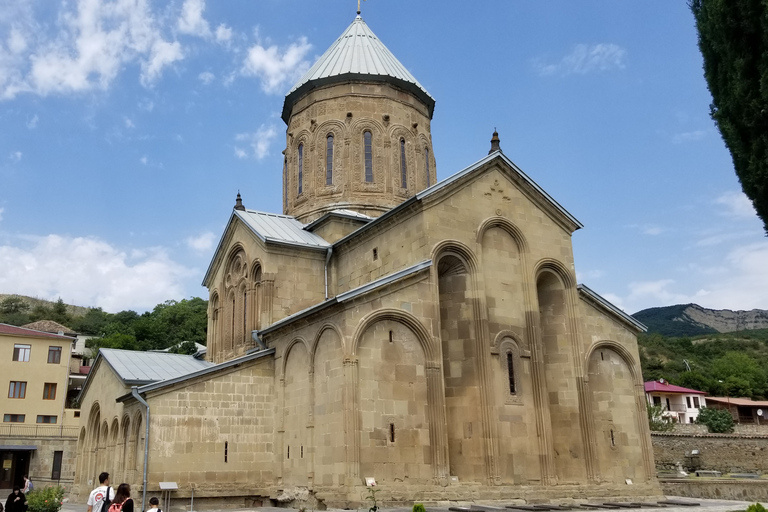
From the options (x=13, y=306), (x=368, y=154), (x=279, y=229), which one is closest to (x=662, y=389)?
(x=368, y=154)

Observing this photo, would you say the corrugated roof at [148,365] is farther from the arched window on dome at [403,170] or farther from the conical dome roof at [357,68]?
the conical dome roof at [357,68]

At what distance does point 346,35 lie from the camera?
2223 centimetres

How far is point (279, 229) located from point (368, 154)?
3673 millimetres

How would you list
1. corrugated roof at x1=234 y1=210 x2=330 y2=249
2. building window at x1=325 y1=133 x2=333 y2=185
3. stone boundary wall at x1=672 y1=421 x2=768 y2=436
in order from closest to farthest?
corrugated roof at x1=234 y1=210 x2=330 y2=249 < building window at x1=325 y1=133 x2=333 y2=185 < stone boundary wall at x1=672 y1=421 x2=768 y2=436

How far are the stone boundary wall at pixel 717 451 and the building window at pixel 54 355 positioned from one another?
27310 mm

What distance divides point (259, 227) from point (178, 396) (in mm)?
5322

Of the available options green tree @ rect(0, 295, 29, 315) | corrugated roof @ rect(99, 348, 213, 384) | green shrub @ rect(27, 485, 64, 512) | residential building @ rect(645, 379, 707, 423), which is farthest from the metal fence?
green tree @ rect(0, 295, 29, 315)

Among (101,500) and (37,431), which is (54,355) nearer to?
(37,431)

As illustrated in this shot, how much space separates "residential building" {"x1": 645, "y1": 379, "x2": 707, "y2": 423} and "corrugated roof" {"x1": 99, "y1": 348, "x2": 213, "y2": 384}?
36774 millimetres

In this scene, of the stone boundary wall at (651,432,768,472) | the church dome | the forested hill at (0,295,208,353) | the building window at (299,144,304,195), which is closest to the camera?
the church dome

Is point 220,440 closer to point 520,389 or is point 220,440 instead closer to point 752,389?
point 520,389

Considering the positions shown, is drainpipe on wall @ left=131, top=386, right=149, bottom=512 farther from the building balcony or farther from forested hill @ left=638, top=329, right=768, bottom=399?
forested hill @ left=638, top=329, right=768, bottom=399

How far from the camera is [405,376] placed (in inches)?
507

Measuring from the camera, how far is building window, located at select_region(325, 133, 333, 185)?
773 inches
